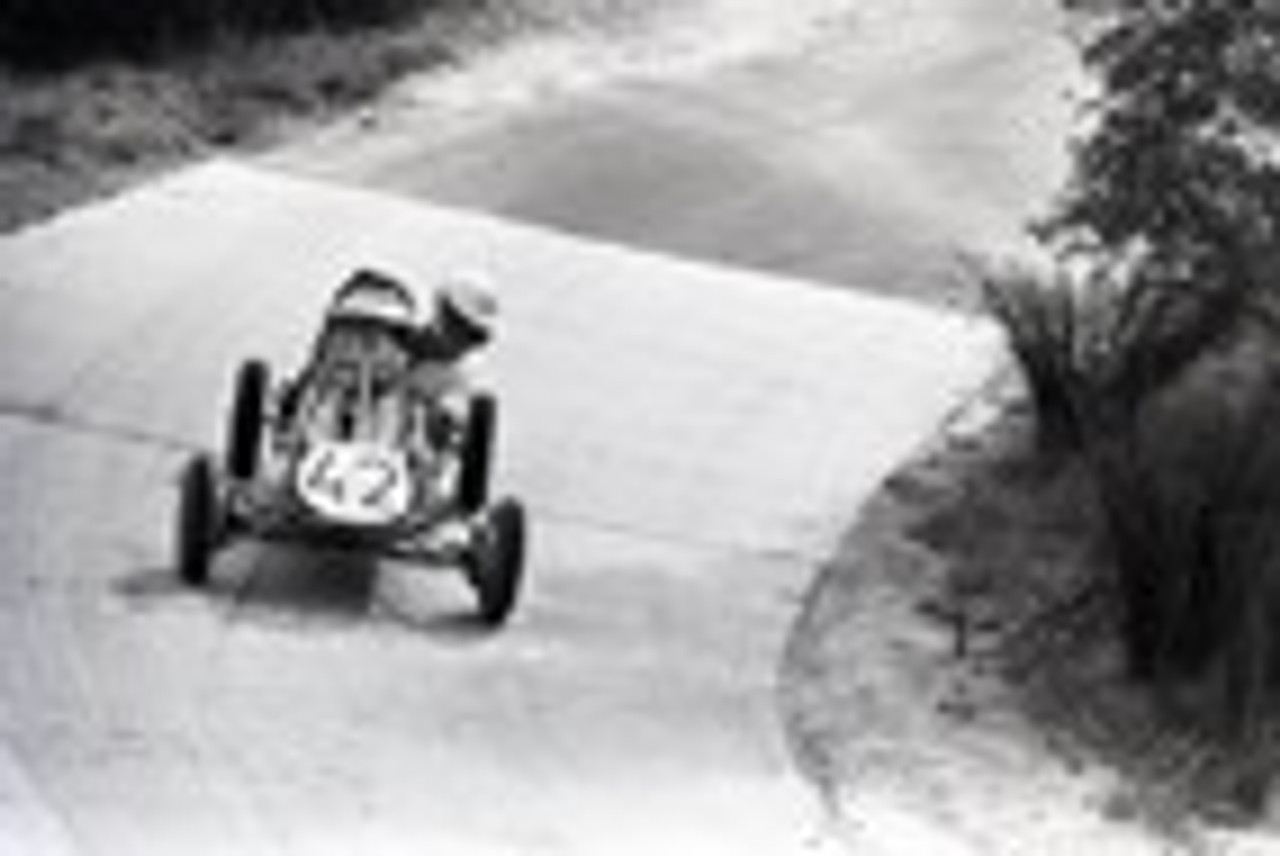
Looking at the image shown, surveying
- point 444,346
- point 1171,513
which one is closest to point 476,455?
point 444,346

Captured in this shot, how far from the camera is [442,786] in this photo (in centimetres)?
1236

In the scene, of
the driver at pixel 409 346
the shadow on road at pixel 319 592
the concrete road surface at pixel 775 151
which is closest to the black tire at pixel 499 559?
the shadow on road at pixel 319 592

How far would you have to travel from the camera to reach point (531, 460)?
15.7 meters

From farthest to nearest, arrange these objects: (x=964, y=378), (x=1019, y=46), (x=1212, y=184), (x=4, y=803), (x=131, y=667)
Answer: (x=1019, y=46) → (x=964, y=378) → (x=1212, y=184) → (x=131, y=667) → (x=4, y=803)

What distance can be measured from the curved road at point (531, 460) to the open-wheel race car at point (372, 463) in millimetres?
251

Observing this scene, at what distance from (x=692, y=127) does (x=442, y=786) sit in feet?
27.8

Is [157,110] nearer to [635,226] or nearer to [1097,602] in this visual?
[635,226]

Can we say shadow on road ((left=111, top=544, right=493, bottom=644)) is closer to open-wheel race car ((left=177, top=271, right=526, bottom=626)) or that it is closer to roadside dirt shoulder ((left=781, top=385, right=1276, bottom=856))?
open-wheel race car ((left=177, top=271, right=526, bottom=626))

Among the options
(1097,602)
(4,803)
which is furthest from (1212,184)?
(4,803)

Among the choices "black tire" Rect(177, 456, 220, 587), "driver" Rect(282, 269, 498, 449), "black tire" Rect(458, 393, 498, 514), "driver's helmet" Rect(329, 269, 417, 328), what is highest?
"driver's helmet" Rect(329, 269, 417, 328)

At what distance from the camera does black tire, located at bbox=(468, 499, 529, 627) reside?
13.6m

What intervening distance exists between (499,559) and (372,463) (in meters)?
0.52

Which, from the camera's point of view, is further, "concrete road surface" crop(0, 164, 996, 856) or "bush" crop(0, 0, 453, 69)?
"bush" crop(0, 0, 453, 69)

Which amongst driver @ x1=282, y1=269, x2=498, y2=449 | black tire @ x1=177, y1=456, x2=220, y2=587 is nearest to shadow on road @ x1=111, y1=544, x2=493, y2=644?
black tire @ x1=177, y1=456, x2=220, y2=587
